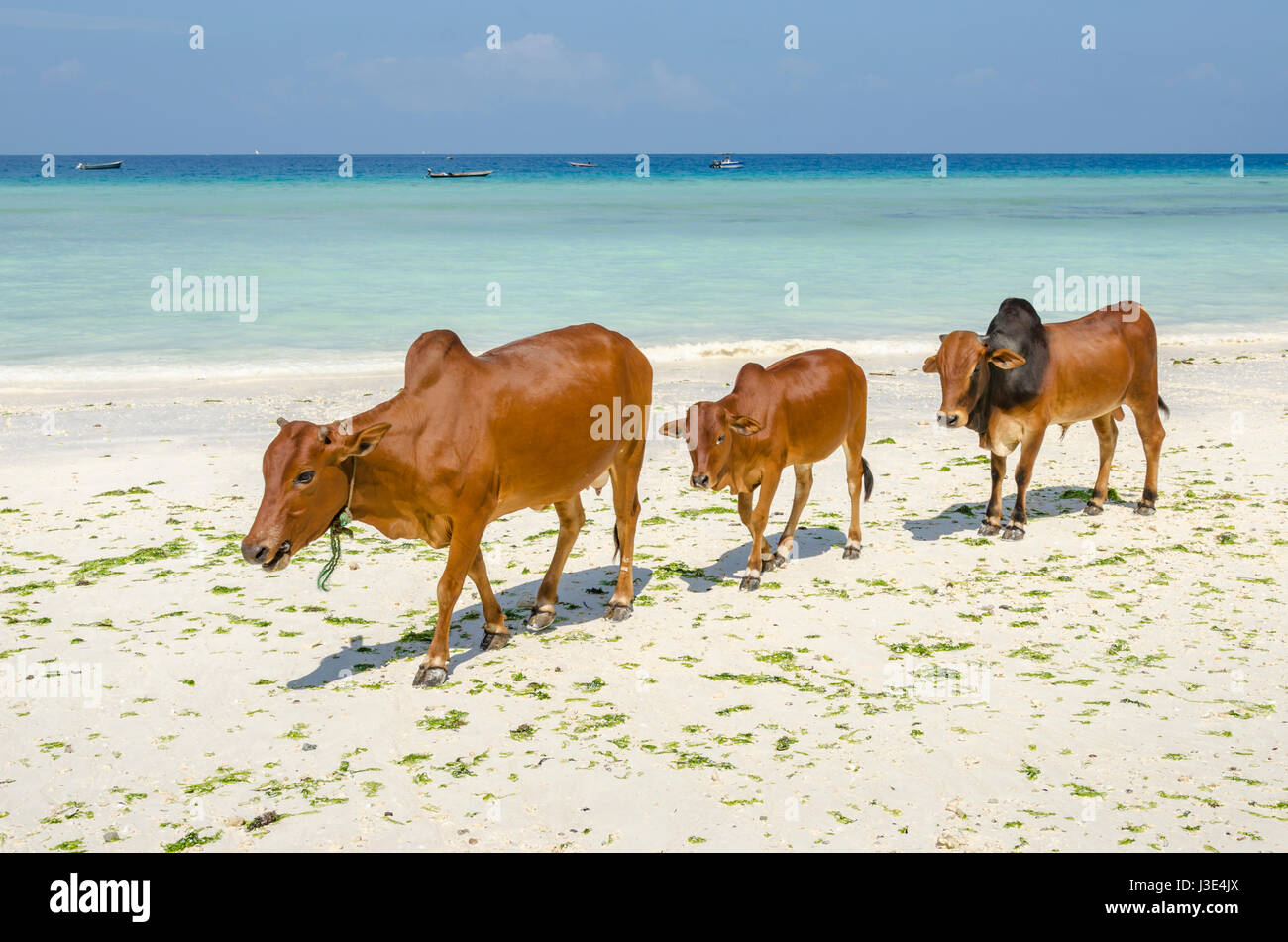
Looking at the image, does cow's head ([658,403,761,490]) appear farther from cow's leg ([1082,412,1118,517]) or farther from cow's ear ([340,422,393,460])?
cow's leg ([1082,412,1118,517])

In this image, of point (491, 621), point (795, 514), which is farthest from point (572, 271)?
point (491, 621)

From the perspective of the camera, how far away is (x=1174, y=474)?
39.8ft

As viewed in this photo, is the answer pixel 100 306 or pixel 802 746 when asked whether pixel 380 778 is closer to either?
pixel 802 746

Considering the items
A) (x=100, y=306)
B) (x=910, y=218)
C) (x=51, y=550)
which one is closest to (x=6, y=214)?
(x=100, y=306)

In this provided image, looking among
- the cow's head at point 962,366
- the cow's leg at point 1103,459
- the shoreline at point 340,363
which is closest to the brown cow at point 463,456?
the cow's head at point 962,366

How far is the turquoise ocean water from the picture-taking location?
23.2 metres

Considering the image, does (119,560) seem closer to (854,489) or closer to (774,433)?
(774,433)

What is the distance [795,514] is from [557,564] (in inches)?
92.2

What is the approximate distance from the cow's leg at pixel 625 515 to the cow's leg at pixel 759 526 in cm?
91

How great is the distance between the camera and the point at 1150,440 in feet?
36.6

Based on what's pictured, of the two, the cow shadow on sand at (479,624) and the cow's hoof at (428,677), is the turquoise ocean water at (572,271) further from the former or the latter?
the cow's hoof at (428,677)

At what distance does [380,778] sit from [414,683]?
1.24 metres

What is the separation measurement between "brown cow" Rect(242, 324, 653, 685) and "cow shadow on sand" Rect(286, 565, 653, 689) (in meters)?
0.20

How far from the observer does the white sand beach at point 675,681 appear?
5.61 meters
